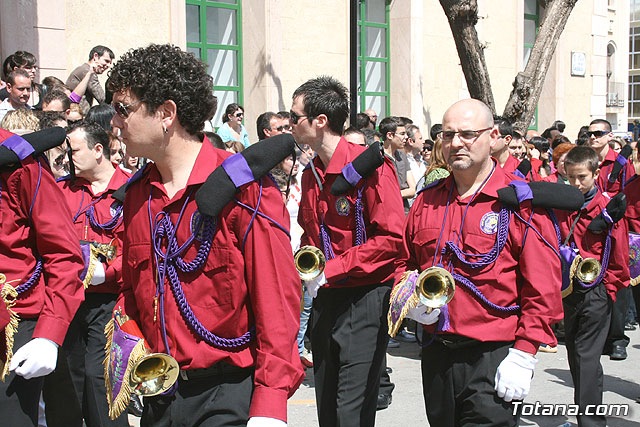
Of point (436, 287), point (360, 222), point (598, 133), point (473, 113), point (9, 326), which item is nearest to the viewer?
point (9, 326)

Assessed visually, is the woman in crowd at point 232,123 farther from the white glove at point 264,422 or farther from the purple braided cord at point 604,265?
the white glove at point 264,422

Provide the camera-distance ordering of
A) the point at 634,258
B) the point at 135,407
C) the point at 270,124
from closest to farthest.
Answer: the point at 135,407 < the point at 634,258 < the point at 270,124

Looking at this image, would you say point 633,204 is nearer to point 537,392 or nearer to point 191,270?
point 537,392

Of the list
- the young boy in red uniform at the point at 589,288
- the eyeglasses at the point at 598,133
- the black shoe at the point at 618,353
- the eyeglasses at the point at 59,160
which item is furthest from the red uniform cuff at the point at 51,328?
the eyeglasses at the point at 598,133

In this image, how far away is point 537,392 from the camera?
7023 millimetres

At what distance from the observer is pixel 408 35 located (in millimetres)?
16391

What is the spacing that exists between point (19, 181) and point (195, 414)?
58.9 inches

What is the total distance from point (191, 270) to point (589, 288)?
3.91m

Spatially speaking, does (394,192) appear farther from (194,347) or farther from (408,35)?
(408,35)

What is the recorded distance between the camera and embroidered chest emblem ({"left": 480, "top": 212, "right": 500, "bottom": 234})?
394cm

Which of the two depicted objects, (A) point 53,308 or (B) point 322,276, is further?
(B) point 322,276

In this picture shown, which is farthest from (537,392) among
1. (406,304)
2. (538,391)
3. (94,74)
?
(94,74)

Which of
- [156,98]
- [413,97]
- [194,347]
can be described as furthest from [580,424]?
[413,97]

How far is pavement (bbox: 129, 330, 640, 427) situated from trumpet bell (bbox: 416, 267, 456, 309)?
2.58 metres
